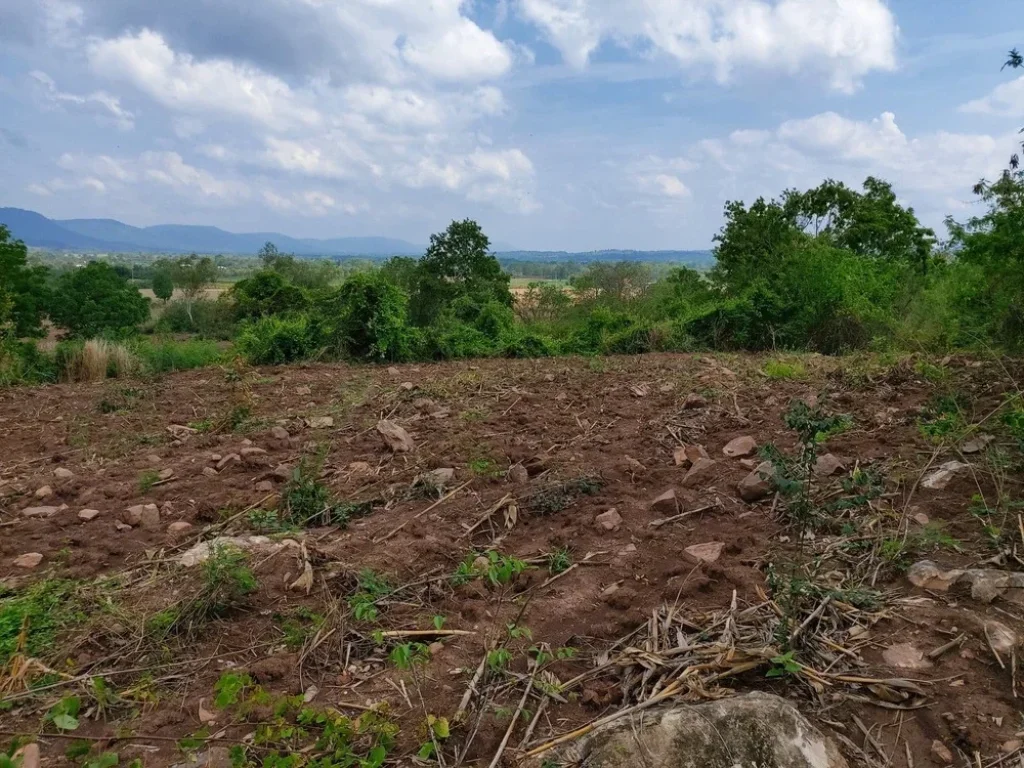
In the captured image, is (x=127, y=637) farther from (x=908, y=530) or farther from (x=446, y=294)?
(x=446, y=294)

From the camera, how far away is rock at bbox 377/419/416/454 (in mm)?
5250

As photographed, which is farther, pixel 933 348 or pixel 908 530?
pixel 933 348

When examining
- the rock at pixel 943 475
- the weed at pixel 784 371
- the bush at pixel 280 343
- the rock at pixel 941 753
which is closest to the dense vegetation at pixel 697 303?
the bush at pixel 280 343

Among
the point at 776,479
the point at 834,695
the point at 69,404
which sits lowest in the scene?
the point at 69,404

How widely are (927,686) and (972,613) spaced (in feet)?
1.57

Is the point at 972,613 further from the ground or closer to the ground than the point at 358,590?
further from the ground

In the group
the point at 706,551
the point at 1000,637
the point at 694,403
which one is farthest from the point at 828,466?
the point at 694,403

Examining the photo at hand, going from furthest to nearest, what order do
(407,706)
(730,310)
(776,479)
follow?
1. (730,310)
2. (776,479)
3. (407,706)

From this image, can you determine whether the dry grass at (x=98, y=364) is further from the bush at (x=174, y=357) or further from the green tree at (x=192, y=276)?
the green tree at (x=192, y=276)

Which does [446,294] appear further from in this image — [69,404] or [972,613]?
[972,613]

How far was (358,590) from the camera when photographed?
3.08m

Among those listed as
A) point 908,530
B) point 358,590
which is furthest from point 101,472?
point 908,530

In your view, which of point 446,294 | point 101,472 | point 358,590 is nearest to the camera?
point 358,590

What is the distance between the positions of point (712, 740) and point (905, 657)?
81cm
